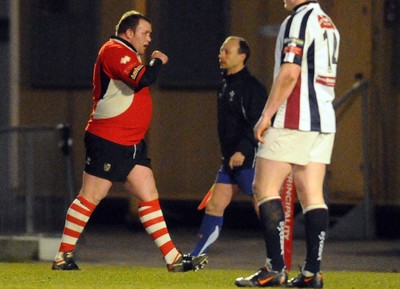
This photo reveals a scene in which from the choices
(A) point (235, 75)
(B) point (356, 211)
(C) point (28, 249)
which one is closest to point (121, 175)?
(A) point (235, 75)

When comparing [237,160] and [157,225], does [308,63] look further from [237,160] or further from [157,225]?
[237,160]

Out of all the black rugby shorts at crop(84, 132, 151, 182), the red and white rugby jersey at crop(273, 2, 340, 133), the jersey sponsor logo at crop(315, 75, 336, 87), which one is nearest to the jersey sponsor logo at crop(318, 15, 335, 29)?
the red and white rugby jersey at crop(273, 2, 340, 133)

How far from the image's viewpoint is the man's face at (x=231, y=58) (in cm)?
1260

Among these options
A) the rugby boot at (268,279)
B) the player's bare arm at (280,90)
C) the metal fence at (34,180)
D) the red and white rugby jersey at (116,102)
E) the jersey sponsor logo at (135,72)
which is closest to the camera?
the player's bare arm at (280,90)

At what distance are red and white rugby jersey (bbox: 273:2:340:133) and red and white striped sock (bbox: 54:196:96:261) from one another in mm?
2102

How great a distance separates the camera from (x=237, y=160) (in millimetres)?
12398

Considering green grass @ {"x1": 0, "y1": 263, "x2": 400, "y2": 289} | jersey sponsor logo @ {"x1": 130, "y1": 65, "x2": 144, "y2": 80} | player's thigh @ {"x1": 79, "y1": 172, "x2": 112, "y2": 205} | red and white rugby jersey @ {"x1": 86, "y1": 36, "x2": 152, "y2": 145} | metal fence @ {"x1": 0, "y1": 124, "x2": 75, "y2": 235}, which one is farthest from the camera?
metal fence @ {"x1": 0, "y1": 124, "x2": 75, "y2": 235}

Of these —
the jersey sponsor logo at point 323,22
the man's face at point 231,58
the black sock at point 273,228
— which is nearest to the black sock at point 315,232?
the black sock at point 273,228

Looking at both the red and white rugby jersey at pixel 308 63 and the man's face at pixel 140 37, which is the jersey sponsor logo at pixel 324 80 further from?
the man's face at pixel 140 37

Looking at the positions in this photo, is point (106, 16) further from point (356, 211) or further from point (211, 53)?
point (356, 211)

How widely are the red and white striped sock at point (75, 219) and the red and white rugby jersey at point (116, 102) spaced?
0.47 metres

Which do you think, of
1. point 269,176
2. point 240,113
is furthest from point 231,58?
point 269,176

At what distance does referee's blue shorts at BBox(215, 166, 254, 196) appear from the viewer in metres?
12.5

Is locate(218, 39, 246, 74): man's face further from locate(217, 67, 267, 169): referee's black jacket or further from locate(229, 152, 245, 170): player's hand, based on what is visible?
locate(229, 152, 245, 170): player's hand
